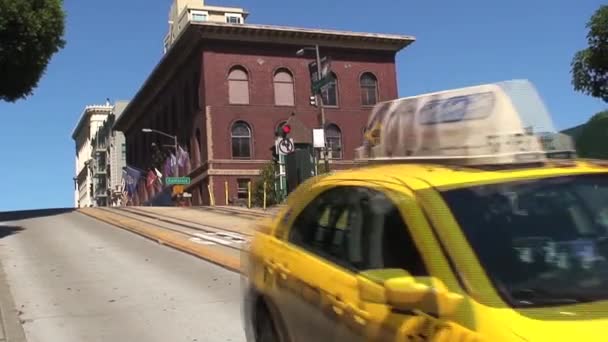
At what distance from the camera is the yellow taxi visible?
2.87 m

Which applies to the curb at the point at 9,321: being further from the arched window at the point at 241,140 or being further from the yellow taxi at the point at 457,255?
the arched window at the point at 241,140

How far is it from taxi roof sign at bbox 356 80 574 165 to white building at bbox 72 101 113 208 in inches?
4488

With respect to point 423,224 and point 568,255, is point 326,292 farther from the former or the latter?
point 568,255

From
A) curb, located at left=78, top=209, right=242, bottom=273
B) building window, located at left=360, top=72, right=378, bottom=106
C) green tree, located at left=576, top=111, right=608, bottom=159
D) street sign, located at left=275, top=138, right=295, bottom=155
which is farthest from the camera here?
building window, located at left=360, top=72, right=378, bottom=106

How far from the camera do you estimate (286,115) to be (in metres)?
53.2

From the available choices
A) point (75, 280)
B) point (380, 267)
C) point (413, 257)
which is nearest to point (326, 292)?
point (380, 267)

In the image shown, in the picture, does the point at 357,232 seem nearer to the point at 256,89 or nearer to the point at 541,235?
the point at 541,235

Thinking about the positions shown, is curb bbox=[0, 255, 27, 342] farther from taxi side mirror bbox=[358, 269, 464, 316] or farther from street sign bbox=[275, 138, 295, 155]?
street sign bbox=[275, 138, 295, 155]

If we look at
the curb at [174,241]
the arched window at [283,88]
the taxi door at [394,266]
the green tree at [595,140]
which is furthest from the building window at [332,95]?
the taxi door at [394,266]

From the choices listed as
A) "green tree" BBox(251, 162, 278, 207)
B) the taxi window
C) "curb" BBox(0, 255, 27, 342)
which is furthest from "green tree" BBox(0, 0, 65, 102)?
the taxi window

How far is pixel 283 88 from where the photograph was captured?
53.6 meters

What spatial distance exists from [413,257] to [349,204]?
914mm

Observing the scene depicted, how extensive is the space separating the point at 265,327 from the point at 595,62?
30521 mm

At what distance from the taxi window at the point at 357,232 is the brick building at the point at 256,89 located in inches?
1847
